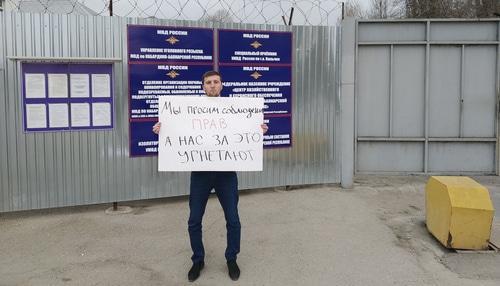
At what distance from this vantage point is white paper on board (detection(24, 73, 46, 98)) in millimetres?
5957

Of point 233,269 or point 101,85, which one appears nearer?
point 233,269

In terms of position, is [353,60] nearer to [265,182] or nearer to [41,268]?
[265,182]

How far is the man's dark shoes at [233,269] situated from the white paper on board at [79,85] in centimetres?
305

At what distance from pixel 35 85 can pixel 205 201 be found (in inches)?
116

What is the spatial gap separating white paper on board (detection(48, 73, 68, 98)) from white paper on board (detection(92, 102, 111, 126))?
0.39m

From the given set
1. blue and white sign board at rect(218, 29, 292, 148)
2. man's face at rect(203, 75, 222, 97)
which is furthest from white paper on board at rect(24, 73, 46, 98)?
man's face at rect(203, 75, 222, 97)

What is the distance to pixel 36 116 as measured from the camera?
19.8ft

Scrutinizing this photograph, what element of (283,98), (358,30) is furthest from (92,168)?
(358,30)

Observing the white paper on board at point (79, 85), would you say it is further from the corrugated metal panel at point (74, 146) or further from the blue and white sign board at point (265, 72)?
the blue and white sign board at point (265, 72)

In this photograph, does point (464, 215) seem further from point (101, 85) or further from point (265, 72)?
point (101, 85)

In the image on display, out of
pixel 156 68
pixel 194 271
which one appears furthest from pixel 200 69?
pixel 194 271

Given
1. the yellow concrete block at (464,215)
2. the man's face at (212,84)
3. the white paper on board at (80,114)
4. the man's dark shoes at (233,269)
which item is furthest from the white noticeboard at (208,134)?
the white paper on board at (80,114)

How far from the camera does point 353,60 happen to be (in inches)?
301

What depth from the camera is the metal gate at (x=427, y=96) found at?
8.33 metres
